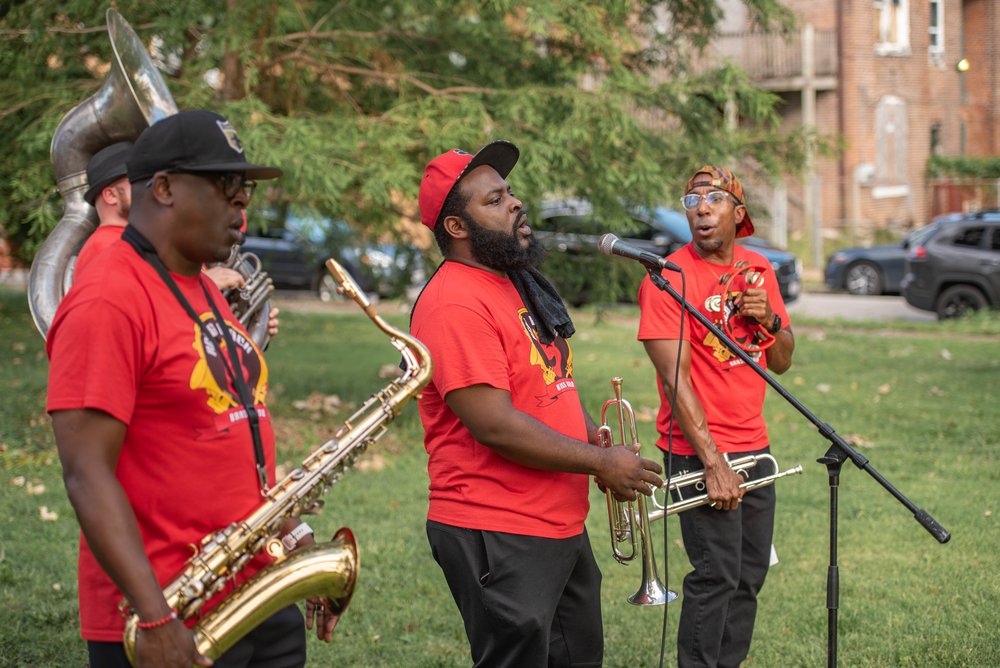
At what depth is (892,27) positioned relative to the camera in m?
30.3

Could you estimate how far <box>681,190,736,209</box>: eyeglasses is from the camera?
4.50 m

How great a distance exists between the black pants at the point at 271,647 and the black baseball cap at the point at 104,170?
5.83ft

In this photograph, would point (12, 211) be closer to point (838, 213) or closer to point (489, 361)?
point (489, 361)

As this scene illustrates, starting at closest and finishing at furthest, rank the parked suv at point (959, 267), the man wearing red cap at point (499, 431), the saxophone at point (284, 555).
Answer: the saxophone at point (284, 555) < the man wearing red cap at point (499, 431) < the parked suv at point (959, 267)

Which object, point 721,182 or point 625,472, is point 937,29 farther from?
point 625,472

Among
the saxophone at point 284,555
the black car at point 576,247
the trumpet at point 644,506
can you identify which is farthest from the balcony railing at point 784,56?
the saxophone at point 284,555

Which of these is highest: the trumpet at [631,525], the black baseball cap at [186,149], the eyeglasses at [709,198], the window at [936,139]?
the black baseball cap at [186,149]

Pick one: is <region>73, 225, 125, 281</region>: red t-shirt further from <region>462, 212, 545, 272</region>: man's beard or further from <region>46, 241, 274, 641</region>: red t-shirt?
<region>462, 212, 545, 272</region>: man's beard

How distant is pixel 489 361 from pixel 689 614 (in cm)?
156

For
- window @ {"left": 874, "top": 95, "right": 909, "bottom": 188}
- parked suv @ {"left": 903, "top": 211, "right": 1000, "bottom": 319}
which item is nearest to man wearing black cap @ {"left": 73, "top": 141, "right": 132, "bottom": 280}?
parked suv @ {"left": 903, "top": 211, "right": 1000, "bottom": 319}

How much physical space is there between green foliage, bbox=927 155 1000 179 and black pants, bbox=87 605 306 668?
3182cm

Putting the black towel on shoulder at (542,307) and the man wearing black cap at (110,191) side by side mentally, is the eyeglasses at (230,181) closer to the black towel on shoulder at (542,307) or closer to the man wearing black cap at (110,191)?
the black towel on shoulder at (542,307)

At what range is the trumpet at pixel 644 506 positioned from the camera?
3910mm

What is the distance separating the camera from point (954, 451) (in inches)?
344
